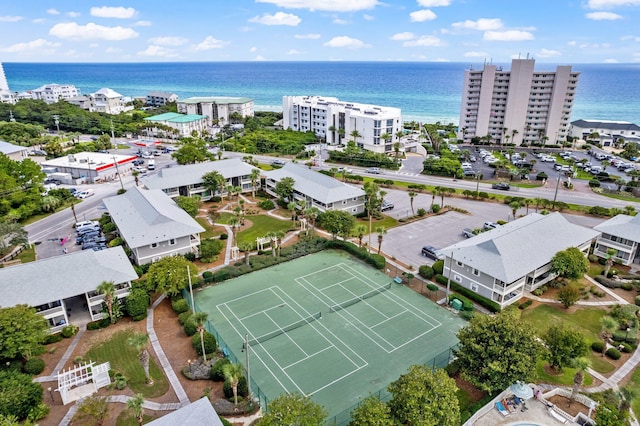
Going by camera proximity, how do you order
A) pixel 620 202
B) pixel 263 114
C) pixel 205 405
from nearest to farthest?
pixel 205 405 < pixel 620 202 < pixel 263 114

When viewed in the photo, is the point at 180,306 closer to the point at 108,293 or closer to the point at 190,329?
the point at 190,329

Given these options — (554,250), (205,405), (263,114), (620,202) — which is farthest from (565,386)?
(263,114)

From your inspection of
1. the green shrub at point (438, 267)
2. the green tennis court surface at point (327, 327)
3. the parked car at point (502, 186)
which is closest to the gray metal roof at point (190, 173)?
the green tennis court surface at point (327, 327)

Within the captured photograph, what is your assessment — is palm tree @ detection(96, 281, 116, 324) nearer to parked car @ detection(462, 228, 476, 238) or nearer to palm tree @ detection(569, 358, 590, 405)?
palm tree @ detection(569, 358, 590, 405)

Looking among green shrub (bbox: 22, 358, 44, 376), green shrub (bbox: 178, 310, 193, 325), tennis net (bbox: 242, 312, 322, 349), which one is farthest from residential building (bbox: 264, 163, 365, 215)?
green shrub (bbox: 22, 358, 44, 376)

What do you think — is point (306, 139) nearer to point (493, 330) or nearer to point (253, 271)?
point (253, 271)
